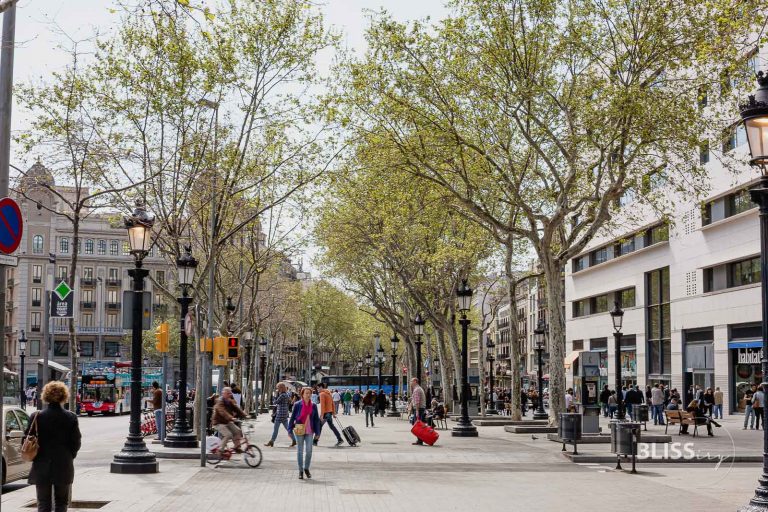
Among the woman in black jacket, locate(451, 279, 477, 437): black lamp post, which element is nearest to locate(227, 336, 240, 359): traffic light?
locate(451, 279, 477, 437): black lamp post

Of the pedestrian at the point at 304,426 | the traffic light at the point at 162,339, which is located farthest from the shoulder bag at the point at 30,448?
the traffic light at the point at 162,339

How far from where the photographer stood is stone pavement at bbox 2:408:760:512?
13984 millimetres

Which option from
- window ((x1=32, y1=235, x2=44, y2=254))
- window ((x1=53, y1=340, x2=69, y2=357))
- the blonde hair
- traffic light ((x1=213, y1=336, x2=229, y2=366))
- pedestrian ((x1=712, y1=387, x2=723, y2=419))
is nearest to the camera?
the blonde hair

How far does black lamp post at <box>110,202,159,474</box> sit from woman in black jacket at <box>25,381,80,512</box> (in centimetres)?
793

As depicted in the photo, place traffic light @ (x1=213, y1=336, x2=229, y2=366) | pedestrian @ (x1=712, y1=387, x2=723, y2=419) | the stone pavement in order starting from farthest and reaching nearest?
pedestrian @ (x1=712, y1=387, x2=723, y2=419) → traffic light @ (x1=213, y1=336, x2=229, y2=366) → the stone pavement

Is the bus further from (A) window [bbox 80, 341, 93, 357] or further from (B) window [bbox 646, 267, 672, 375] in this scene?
(A) window [bbox 80, 341, 93, 357]

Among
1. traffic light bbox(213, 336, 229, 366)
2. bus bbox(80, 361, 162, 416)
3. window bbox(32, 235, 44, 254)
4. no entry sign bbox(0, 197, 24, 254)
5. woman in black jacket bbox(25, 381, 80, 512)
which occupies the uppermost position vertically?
window bbox(32, 235, 44, 254)

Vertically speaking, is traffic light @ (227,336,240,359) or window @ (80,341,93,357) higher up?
traffic light @ (227,336,240,359)

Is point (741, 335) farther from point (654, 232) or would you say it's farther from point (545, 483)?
point (545, 483)

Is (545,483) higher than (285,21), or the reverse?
(285,21)

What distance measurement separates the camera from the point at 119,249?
10844 cm

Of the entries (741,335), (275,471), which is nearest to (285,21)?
(275,471)

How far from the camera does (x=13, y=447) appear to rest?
1628 centimetres

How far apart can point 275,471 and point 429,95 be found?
12.7m
